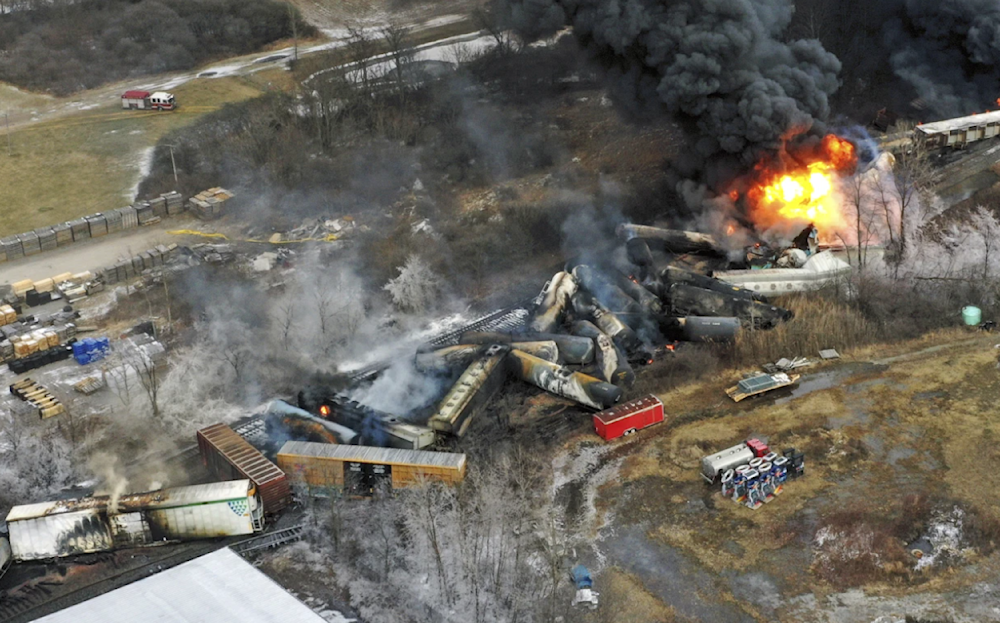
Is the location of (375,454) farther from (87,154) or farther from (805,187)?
(87,154)

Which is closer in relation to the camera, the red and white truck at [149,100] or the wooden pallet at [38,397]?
the wooden pallet at [38,397]

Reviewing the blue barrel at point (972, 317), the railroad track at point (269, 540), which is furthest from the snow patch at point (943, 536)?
the railroad track at point (269, 540)

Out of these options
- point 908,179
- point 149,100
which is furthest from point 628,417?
point 149,100

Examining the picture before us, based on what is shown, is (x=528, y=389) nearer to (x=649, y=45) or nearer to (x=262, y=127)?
(x=649, y=45)

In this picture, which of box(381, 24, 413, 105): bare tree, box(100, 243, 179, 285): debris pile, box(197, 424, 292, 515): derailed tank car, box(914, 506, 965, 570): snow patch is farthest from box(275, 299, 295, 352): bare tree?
box(914, 506, 965, 570): snow patch

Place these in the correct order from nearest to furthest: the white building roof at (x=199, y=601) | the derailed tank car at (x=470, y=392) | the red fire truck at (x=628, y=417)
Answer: the white building roof at (x=199, y=601) → the derailed tank car at (x=470, y=392) → the red fire truck at (x=628, y=417)

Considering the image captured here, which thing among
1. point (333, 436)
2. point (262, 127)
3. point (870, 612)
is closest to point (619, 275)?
point (333, 436)

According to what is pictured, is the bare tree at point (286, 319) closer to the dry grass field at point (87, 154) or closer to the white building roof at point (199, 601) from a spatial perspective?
the white building roof at point (199, 601)
